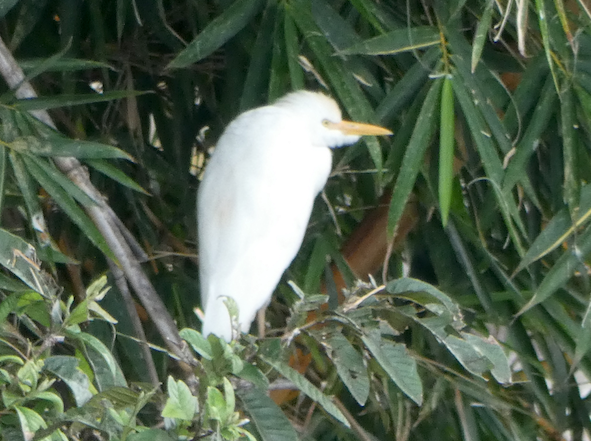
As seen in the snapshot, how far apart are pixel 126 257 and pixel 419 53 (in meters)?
0.52

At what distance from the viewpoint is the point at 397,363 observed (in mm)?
775

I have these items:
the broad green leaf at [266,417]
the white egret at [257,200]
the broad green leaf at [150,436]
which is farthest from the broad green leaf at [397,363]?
the white egret at [257,200]

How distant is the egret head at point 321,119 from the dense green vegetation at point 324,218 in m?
0.03

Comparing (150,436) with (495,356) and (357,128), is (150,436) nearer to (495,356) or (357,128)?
(495,356)

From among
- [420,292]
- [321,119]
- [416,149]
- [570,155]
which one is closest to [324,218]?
[321,119]

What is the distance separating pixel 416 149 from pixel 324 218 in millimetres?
331

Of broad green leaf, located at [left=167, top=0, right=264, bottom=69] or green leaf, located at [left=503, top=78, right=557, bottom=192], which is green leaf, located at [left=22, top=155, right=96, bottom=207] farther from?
A: green leaf, located at [left=503, top=78, right=557, bottom=192]

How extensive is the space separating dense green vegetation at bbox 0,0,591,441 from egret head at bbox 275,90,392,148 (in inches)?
1.4

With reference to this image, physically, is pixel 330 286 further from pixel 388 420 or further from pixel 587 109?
pixel 587 109

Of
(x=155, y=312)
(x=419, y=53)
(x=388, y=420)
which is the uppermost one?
(x=419, y=53)

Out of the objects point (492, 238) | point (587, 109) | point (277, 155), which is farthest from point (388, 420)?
point (587, 109)

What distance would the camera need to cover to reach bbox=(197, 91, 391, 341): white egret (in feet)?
3.57

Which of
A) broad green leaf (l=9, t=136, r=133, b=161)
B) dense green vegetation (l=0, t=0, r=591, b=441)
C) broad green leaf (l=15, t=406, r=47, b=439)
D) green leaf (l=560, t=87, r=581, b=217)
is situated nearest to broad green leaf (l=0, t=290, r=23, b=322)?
dense green vegetation (l=0, t=0, r=591, b=441)

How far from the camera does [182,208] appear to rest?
4.53 feet
